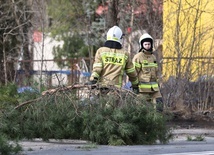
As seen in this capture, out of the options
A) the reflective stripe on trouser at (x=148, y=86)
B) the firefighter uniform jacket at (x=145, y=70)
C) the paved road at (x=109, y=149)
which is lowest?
the paved road at (x=109, y=149)

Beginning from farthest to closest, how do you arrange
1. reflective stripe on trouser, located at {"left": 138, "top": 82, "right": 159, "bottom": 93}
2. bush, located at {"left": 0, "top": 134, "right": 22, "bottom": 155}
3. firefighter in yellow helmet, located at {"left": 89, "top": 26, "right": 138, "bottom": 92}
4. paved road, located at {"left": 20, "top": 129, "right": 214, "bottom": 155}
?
reflective stripe on trouser, located at {"left": 138, "top": 82, "right": 159, "bottom": 93} → firefighter in yellow helmet, located at {"left": 89, "top": 26, "right": 138, "bottom": 92} → paved road, located at {"left": 20, "top": 129, "right": 214, "bottom": 155} → bush, located at {"left": 0, "top": 134, "right": 22, "bottom": 155}

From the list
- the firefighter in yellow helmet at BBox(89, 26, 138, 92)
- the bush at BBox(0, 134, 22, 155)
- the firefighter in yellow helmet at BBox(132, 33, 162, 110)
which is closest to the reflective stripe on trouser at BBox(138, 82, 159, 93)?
the firefighter in yellow helmet at BBox(132, 33, 162, 110)

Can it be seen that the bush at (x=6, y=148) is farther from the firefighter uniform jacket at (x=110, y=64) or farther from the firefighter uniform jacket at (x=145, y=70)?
the firefighter uniform jacket at (x=145, y=70)

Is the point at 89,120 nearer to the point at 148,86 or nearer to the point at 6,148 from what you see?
the point at 6,148

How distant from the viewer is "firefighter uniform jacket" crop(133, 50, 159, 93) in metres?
12.9

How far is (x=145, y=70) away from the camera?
1293 centimetres

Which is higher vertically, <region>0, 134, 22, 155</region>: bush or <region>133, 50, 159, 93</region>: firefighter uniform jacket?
<region>133, 50, 159, 93</region>: firefighter uniform jacket

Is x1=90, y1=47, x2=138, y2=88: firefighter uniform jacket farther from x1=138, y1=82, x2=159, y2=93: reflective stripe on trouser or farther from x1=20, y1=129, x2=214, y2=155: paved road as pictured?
x1=20, y1=129, x2=214, y2=155: paved road

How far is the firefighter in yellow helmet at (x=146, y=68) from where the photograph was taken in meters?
12.8

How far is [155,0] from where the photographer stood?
60.2 feet

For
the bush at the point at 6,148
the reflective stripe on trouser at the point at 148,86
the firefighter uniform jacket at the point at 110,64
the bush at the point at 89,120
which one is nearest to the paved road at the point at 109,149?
the bush at the point at 89,120

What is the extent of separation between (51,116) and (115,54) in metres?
1.53

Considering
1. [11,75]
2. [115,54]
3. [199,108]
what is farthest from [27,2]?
[115,54]

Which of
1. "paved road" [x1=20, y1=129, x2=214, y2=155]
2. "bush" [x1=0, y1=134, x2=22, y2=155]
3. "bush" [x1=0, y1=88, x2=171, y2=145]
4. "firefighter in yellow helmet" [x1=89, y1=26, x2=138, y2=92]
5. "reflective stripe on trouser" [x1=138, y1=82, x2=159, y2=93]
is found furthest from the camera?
"reflective stripe on trouser" [x1=138, y1=82, x2=159, y2=93]
